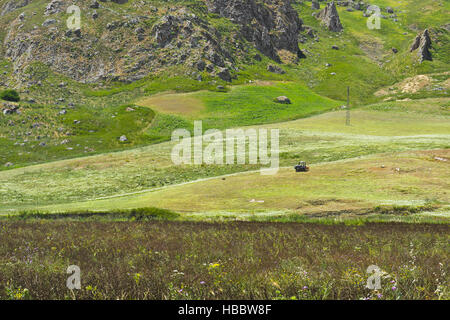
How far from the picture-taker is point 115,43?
150 metres

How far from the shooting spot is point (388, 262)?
362 inches

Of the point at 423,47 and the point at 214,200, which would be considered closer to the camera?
the point at 214,200

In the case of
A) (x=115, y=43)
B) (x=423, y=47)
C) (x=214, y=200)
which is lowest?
(x=214, y=200)

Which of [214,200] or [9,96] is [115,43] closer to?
[9,96]

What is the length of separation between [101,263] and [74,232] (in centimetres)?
821

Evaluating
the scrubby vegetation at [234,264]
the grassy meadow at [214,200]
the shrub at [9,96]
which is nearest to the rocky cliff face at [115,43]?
the grassy meadow at [214,200]

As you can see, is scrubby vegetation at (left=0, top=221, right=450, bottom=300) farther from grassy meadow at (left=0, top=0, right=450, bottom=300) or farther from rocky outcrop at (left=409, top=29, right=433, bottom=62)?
rocky outcrop at (left=409, top=29, right=433, bottom=62)

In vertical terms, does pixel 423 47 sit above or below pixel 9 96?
above

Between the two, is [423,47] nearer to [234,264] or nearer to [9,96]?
[9,96]

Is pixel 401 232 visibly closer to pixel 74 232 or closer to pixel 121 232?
pixel 121 232

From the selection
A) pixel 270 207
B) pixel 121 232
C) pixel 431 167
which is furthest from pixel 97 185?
pixel 431 167

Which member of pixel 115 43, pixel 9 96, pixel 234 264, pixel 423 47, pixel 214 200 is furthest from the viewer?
pixel 423 47

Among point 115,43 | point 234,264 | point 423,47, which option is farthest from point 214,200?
point 423,47

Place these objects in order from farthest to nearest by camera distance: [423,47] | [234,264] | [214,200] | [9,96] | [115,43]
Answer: [423,47] < [115,43] < [9,96] < [214,200] < [234,264]
